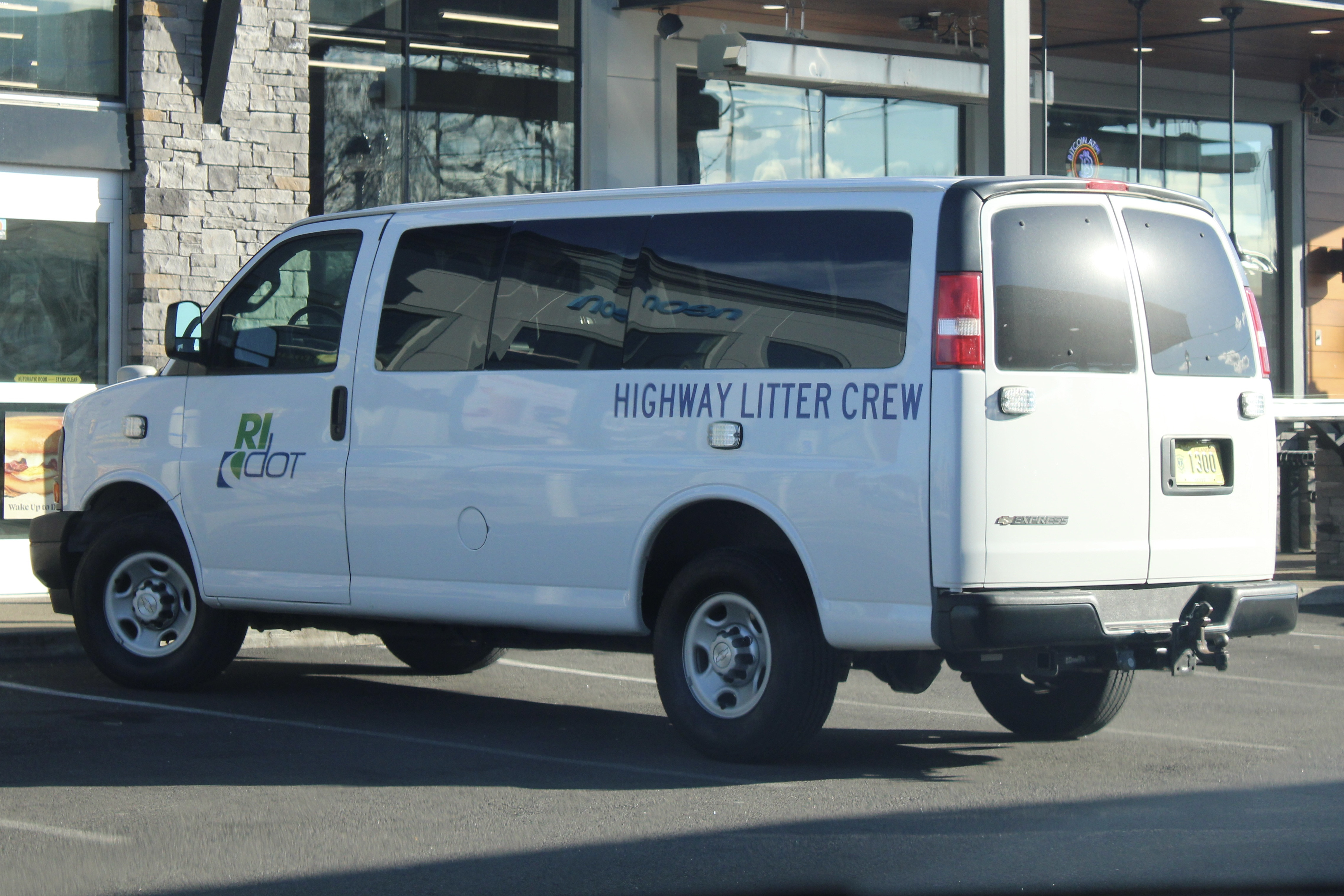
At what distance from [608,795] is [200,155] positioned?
822cm

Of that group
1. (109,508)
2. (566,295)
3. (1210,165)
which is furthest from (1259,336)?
(1210,165)

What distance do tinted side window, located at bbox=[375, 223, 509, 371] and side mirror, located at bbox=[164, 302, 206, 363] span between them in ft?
4.01

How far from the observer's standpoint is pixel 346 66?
47.0 feet

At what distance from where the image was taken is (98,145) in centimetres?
1278

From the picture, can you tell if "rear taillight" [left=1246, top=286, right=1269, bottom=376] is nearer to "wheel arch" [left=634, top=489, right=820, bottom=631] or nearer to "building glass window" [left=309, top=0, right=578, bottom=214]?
"wheel arch" [left=634, top=489, right=820, bottom=631]

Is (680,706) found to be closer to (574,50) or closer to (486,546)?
(486,546)

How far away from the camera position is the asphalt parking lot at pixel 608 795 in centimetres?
513

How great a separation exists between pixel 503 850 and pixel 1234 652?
24.2ft

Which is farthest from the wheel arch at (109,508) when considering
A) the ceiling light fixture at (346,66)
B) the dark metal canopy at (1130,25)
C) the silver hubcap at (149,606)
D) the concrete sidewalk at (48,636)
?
the dark metal canopy at (1130,25)

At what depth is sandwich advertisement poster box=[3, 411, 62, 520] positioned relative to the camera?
12633 mm

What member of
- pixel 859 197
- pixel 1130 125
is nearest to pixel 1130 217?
pixel 859 197

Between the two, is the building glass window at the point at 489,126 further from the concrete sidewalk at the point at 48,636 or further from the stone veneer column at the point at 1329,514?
the stone veneer column at the point at 1329,514

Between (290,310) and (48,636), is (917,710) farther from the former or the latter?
(48,636)

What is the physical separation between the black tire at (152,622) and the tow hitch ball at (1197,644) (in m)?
4.53
